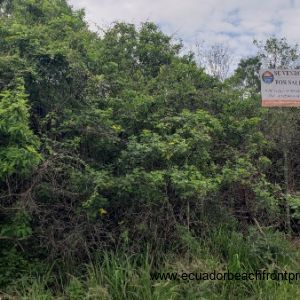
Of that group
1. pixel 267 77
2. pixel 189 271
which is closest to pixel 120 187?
pixel 189 271

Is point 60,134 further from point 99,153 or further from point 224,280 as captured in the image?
point 224,280

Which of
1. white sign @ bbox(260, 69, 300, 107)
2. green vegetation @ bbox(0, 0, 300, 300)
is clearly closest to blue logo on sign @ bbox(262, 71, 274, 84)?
white sign @ bbox(260, 69, 300, 107)

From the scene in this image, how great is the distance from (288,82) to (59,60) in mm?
3224

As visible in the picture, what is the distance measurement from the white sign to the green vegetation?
75 cm

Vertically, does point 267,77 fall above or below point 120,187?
above

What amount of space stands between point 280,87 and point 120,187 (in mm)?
2777

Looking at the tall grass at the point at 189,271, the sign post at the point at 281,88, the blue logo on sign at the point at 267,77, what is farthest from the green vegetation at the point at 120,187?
the blue logo on sign at the point at 267,77

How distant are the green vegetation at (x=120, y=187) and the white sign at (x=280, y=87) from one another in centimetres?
75

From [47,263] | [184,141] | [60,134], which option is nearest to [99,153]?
[60,134]

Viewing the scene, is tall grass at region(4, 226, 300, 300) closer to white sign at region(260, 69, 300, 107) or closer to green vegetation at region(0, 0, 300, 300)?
green vegetation at region(0, 0, 300, 300)

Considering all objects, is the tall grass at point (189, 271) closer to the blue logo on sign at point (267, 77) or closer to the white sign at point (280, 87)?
the white sign at point (280, 87)

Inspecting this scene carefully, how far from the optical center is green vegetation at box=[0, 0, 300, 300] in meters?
4.05

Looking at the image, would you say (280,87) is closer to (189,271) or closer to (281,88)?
(281,88)

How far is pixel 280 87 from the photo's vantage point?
5.68 m
